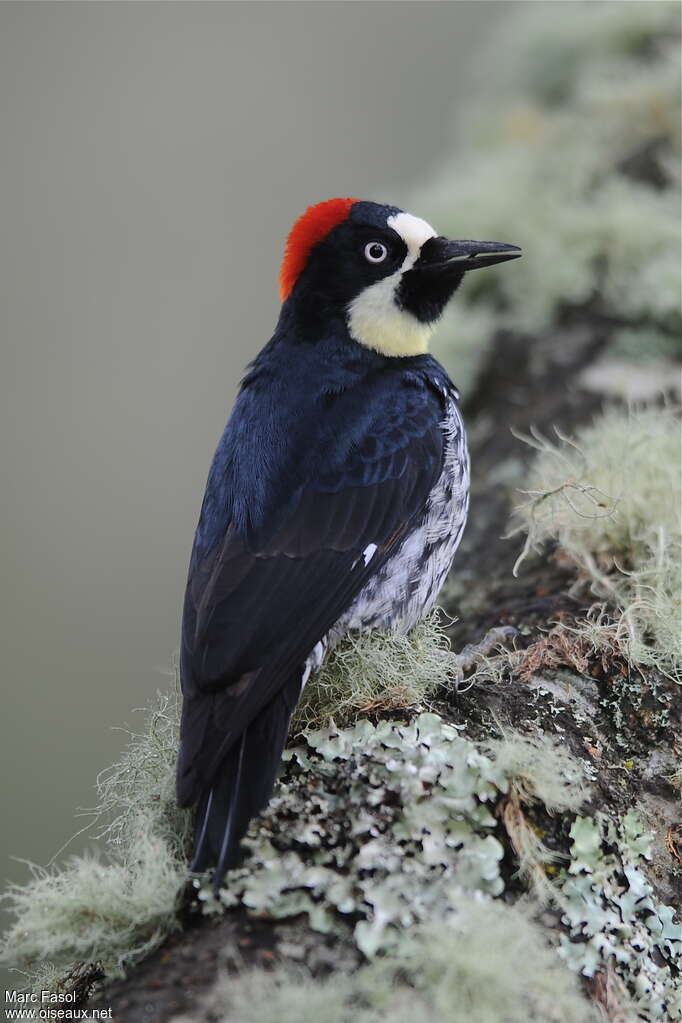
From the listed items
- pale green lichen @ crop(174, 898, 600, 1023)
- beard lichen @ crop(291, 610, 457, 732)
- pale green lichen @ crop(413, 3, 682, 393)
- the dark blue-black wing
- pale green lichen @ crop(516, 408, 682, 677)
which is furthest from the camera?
pale green lichen @ crop(413, 3, 682, 393)

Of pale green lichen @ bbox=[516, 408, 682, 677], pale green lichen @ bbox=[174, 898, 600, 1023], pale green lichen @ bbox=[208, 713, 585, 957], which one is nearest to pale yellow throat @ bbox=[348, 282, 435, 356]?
pale green lichen @ bbox=[516, 408, 682, 677]

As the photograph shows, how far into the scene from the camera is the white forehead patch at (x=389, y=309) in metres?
2.82

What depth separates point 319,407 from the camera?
256 cm

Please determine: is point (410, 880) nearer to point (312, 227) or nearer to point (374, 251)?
point (374, 251)

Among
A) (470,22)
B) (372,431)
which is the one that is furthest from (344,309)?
(470,22)

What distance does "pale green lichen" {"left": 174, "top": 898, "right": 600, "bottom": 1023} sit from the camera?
142 centimetres

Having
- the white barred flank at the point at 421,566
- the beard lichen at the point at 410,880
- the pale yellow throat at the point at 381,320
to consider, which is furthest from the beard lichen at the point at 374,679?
the pale yellow throat at the point at 381,320

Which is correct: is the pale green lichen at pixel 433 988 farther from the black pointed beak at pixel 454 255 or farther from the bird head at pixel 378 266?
the black pointed beak at pixel 454 255

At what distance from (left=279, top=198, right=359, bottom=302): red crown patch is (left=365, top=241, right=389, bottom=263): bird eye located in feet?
0.37

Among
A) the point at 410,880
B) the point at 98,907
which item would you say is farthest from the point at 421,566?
the point at 98,907

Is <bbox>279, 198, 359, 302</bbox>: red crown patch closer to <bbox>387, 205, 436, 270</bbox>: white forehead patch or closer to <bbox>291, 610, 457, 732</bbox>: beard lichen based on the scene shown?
<bbox>387, 205, 436, 270</bbox>: white forehead patch

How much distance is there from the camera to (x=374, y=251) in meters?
2.85

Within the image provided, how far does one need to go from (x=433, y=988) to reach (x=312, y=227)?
81.6 inches

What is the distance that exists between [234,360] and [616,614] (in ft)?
21.3
